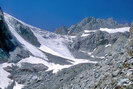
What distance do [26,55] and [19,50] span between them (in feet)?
10.4

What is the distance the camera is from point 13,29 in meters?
157

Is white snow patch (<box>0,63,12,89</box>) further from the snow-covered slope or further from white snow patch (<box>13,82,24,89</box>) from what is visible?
the snow-covered slope

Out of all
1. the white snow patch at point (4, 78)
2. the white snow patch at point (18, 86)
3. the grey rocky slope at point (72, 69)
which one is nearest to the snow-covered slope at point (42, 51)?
the grey rocky slope at point (72, 69)

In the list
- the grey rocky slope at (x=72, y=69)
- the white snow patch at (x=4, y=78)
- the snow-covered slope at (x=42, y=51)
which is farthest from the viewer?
the snow-covered slope at (x=42, y=51)

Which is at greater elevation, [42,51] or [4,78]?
[42,51]

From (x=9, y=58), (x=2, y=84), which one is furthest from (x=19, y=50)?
(x=2, y=84)

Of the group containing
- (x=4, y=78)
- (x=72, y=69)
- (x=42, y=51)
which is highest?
(x=42, y=51)

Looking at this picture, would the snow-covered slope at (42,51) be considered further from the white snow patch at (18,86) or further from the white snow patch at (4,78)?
the white snow patch at (18,86)

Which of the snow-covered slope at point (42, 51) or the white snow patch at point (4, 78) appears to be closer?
the white snow patch at point (4, 78)

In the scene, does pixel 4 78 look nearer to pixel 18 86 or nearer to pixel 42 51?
pixel 18 86

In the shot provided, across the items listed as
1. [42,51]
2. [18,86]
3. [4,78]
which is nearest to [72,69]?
[18,86]

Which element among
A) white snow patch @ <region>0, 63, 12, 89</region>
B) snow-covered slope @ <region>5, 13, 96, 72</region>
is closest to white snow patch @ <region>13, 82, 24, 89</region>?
white snow patch @ <region>0, 63, 12, 89</region>

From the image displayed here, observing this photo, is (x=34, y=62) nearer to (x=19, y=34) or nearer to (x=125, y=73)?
(x=19, y=34)

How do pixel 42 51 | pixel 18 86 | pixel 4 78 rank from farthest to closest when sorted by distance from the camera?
pixel 42 51
pixel 4 78
pixel 18 86
